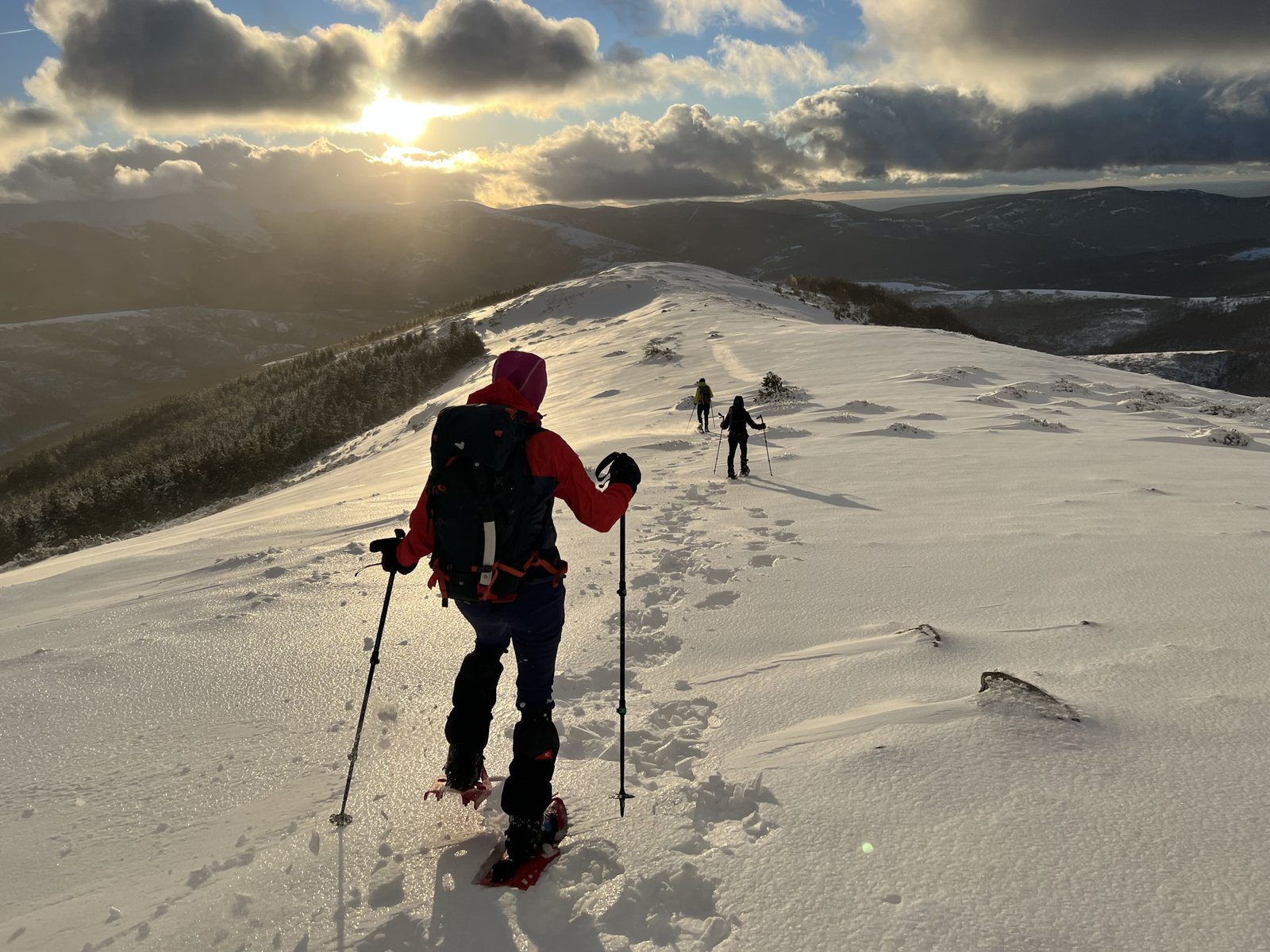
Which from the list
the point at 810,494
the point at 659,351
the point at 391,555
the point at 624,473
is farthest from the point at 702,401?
the point at 659,351

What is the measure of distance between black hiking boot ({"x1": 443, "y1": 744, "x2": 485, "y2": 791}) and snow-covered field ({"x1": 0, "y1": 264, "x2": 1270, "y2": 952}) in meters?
0.18

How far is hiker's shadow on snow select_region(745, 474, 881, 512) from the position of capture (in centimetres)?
849

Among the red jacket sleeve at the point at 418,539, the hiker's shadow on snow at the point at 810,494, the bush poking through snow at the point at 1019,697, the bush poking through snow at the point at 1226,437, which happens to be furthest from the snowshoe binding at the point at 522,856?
the bush poking through snow at the point at 1226,437

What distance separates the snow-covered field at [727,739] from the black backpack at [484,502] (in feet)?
4.28

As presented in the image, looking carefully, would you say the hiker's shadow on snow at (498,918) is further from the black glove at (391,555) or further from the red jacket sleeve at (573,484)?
the red jacket sleeve at (573,484)

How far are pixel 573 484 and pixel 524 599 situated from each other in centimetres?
56

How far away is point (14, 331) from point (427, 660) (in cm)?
16566

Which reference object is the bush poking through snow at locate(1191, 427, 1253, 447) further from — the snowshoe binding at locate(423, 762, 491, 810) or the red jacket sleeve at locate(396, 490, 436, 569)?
the red jacket sleeve at locate(396, 490, 436, 569)

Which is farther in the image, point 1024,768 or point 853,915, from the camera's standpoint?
point 1024,768

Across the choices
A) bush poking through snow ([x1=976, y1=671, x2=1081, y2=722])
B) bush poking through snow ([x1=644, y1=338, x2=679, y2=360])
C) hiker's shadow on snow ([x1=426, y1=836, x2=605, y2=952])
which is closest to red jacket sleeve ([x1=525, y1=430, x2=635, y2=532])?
hiker's shadow on snow ([x1=426, y1=836, x2=605, y2=952])

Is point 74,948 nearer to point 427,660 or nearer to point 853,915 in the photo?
point 427,660

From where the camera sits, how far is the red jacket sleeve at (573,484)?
2.96 metres

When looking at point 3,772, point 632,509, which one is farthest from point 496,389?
point 632,509

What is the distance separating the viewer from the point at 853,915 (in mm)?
2387
